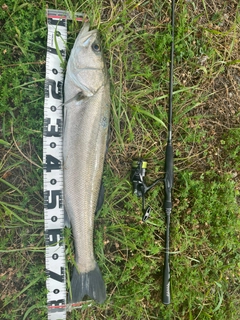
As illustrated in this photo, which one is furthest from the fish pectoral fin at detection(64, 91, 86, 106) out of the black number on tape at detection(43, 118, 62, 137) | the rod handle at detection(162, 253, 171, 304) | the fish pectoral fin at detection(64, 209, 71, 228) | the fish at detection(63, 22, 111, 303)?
the rod handle at detection(162, 253, 171, 304)

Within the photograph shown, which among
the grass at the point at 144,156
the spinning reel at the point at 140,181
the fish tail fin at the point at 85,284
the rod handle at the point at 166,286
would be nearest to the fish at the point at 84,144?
the fish tail fin at the point at 85,284

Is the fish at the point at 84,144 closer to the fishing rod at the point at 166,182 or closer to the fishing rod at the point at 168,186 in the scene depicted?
the fishing rod at the point at 166,182

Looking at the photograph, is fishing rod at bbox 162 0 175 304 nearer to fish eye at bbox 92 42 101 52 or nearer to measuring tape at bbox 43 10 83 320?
fish eye at bbox 92 42 101 52

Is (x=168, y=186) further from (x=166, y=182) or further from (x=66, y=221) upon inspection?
(x=66, y=221)

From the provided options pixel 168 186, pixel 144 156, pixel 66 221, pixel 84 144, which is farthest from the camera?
pixel 144 156

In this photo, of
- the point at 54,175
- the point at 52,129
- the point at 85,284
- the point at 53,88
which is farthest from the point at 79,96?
the point at 85,284
